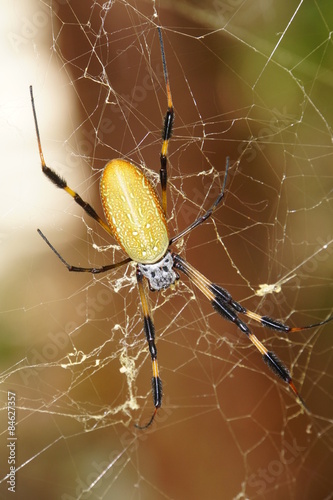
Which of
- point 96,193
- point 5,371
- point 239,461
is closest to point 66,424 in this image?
point 5,371

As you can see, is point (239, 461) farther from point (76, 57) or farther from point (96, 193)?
point (76, 57)

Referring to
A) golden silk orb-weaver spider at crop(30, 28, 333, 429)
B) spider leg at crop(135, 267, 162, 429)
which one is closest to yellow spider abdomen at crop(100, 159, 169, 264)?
golden silk orb-weaver spider at crop(30, 28, 333, 429)

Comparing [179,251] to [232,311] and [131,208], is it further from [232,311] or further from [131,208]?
[131,208]

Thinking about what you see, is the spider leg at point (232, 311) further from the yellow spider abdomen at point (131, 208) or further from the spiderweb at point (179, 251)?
the yellow spider abdomen at point (131, 208)

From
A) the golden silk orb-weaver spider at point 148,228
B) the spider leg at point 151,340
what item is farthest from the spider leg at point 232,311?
the spider leg at point 151,340

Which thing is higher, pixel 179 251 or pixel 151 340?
pixel 179 251

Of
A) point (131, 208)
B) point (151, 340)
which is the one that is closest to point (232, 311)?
point (151, 340)
